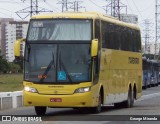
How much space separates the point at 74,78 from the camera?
18906 mm

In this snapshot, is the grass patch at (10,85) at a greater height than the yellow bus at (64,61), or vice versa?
the yellow bus at (64,61)

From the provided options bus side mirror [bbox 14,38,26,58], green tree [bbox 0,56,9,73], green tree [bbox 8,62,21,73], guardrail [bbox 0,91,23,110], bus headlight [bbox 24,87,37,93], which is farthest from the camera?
green tree [bbox 8,62,21,73]

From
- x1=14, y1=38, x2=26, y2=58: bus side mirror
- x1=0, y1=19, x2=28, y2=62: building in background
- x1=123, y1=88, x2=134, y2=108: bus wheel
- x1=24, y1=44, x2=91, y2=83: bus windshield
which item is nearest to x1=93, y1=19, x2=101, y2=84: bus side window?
x1=24, y1=44, x2=91, y2=83: bus windshield

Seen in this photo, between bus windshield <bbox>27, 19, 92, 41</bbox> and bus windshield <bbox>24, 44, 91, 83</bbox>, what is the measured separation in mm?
306

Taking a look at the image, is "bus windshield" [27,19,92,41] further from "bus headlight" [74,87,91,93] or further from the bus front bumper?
the bus front bumper

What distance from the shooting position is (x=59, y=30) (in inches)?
767

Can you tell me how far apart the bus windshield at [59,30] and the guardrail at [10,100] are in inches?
238

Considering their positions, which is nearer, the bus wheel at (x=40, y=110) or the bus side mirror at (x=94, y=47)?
the bus side mirror at (x=94, y=47)

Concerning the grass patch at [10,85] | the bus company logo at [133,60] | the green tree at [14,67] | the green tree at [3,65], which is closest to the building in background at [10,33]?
the green tree at [3,65]

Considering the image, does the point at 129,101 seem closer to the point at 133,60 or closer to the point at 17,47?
the point at 133,60

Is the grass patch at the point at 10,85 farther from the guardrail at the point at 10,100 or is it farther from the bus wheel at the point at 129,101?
the bus wheel at the point at 129,101

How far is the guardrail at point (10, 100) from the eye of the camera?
81.8 feet

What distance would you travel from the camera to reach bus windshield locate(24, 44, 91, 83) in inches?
747

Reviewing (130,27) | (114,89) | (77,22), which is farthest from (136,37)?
(77,22)
